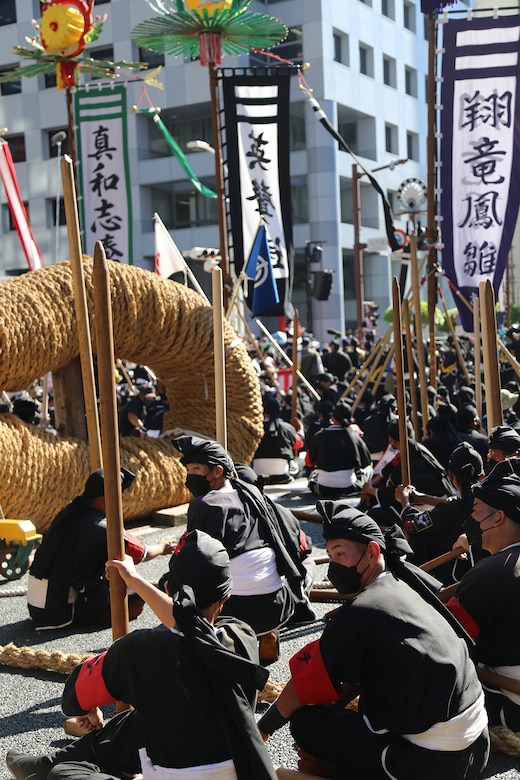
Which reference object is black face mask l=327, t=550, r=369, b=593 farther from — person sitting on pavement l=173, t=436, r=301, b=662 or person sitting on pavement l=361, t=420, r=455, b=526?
person sitting on pavement l=361, t=420, r=455, b=526

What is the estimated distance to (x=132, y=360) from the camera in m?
9.50

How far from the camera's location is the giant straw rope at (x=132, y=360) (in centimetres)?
805

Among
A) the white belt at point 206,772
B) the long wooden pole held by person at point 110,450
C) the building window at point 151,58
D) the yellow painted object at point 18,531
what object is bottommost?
the yellow painted object at point 18,531

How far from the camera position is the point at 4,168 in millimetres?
10664

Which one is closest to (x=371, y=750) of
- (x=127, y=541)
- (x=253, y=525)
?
(x=253, y=525)

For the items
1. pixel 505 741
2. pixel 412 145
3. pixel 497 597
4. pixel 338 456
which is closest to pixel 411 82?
pixel 412 145

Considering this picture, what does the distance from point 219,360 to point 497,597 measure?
7.90ft

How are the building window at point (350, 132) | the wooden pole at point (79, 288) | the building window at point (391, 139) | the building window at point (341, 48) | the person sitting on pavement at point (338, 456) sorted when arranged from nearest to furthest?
the wooden pole at point (79, 288)
the person sitting on pavement at point (338, 456)
the building window at point (341, 48)
the building window at point (350, 132)
the building window at point (391, 139)

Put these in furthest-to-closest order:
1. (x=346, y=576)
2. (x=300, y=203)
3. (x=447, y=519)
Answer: (x=300, y=203) → (x=447, y=519) → (x=346, y=576)

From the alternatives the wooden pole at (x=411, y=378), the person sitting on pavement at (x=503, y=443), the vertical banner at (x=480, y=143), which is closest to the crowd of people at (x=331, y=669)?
the person sitting on pavement at (x=503, y=443)

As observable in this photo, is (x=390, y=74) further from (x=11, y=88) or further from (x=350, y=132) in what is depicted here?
(x=11, y=88)

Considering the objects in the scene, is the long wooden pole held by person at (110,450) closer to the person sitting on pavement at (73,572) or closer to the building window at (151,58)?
the person sitting on pavement at (73,572)

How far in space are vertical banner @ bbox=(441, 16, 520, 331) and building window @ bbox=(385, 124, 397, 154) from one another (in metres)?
28.5

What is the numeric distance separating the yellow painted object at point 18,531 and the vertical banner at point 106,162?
7.41 m
